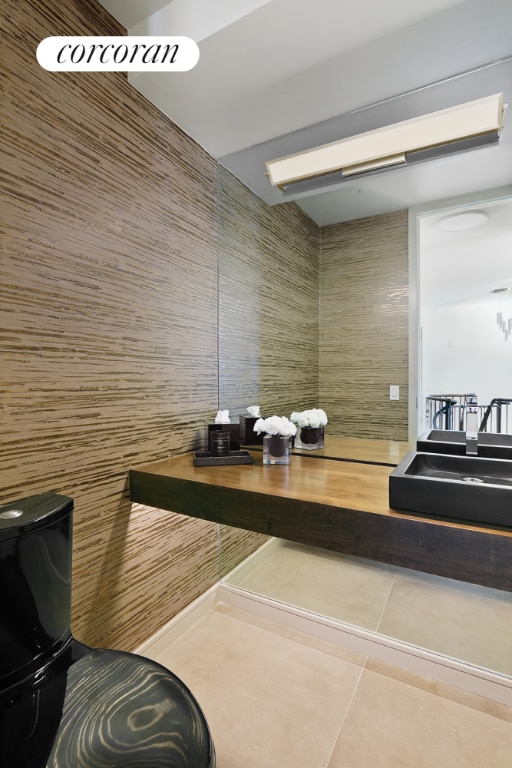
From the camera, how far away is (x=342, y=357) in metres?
1.68

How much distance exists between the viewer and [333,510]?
1.13 metres

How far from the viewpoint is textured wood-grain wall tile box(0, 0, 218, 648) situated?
1.15 meters

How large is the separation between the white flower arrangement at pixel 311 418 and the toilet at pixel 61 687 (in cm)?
106

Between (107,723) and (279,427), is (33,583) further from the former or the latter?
(279,427)

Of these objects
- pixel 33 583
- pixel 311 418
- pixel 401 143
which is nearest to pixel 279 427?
pixel 311 418

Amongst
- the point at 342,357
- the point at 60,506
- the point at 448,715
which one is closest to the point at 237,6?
the point at 342,357

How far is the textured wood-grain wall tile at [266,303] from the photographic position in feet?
5.87

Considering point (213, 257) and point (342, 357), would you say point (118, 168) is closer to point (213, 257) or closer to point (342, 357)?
point (213, 257)

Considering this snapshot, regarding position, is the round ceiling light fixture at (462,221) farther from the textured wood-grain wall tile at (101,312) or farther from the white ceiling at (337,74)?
the textured wood-grain wall tile at (101,312)

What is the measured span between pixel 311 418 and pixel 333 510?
0.66 meters

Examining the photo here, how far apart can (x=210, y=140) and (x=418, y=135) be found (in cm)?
101

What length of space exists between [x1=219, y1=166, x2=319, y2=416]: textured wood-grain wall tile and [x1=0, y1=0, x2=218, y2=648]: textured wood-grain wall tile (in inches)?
5.4

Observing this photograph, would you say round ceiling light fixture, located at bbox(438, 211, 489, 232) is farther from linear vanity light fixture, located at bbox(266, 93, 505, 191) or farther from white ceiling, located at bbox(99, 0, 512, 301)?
linear vanity light fixture, located at bbox(266, 93, 505, 191)

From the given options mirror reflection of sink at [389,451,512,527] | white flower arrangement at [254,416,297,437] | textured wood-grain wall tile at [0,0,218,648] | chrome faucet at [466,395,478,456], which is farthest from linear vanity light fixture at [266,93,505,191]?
mirror reflection of sink at [389,451,512,527]
